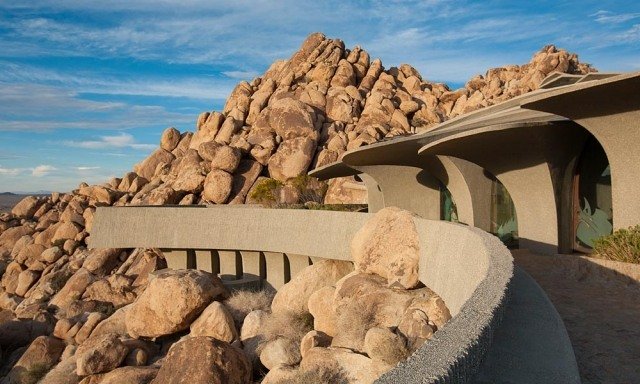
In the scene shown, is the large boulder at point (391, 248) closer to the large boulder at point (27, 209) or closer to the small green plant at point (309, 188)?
the small green plant at point (309, 188)

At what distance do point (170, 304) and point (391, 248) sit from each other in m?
8.84

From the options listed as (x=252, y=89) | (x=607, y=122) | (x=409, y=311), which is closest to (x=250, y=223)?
(x=409, y=311)

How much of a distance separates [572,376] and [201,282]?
1557 centimetres

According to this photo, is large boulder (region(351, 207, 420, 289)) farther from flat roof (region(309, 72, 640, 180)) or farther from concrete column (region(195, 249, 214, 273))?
concrete column (region(195, 249, 214, 273))

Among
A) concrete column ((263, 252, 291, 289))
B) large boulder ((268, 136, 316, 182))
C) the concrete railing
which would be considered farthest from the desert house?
large boulder ((268, 136, 316, 182))

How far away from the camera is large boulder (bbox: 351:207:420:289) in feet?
42.3

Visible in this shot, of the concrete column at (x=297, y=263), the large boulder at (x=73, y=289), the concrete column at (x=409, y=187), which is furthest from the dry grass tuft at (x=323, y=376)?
the large boulder at (x=73, y=289)

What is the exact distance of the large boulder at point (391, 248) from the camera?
1289cm

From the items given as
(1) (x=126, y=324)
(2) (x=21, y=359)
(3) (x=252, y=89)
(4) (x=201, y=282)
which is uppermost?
(3) (x=252, y=89)

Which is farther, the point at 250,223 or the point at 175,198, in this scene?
the point at 175,198

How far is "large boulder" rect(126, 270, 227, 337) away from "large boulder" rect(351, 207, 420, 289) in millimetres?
6694

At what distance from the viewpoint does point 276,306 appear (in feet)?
61.6

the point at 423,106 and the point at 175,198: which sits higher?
the point at 423,106

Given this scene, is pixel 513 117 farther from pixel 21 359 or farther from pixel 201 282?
pixel 21 359
